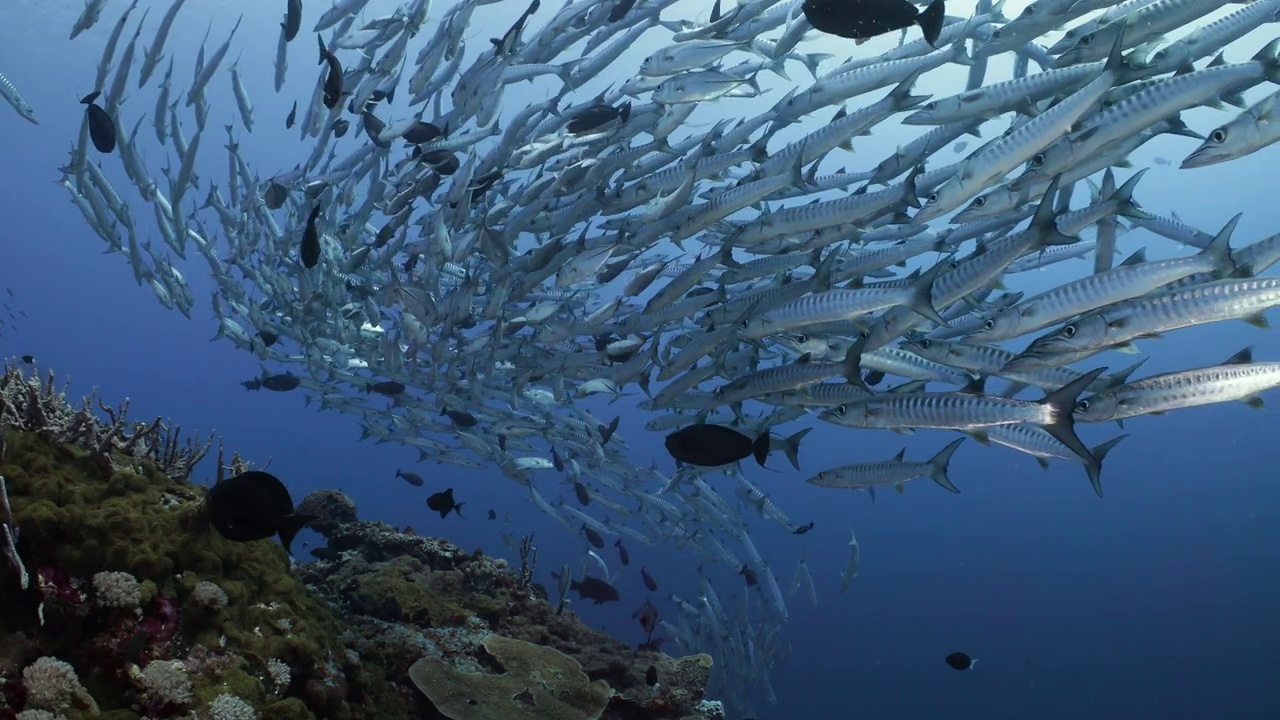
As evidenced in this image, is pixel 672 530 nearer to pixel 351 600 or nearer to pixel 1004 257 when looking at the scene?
pixel 351 600

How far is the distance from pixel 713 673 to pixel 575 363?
11196 millimetres

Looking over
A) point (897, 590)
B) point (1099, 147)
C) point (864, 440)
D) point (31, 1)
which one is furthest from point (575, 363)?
point (864, 440)

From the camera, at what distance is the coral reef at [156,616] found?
11.8 ft

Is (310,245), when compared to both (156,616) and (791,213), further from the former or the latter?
(791,213)

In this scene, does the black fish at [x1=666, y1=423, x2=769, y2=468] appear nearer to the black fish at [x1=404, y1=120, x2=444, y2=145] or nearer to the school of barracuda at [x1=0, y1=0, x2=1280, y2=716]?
the school of barracuda at [x1=0, y1=0, x2=1280, y2=716]

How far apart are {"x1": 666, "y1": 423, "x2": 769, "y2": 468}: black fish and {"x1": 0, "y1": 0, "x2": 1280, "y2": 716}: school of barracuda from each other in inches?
20.6

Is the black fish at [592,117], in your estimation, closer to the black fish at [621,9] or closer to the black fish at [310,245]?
the black fish at [621,9]

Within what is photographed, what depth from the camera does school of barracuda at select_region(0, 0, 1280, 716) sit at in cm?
416

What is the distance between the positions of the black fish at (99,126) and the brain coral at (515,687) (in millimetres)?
5304

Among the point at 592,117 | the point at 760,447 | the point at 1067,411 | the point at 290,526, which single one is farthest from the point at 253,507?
the point at 1067,411

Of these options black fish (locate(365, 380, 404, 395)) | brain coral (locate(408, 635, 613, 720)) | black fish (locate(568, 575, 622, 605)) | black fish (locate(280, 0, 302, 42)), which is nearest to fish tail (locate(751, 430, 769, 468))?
brain coral (locate(408, 635, 613, 720))

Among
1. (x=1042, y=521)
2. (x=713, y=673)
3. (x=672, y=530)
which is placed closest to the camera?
(x=672, y=530)

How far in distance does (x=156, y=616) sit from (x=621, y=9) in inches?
214

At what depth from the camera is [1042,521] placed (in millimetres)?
65812
